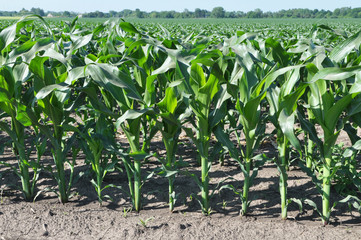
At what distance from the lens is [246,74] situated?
237 centimetres

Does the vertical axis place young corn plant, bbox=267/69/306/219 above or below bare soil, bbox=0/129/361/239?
above

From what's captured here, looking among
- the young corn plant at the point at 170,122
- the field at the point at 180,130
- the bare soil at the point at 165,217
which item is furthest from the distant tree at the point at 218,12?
the young corn plant at the point at 170,122

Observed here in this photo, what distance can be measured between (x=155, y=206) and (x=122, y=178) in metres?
0.61

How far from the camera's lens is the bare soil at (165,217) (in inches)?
103

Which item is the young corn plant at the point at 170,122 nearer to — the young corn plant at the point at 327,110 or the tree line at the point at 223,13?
the young corn plant at the point at 327,110

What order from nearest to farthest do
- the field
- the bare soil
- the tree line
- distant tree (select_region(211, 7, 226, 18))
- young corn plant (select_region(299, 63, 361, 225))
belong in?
young corn plant (select_region(299, 63, 361, 225)), the field, the bare soil, the tree line, distant tree (select_region(211, 7, 226, 18))

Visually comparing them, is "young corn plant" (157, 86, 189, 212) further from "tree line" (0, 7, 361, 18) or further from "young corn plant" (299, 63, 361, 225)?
"tree line" (0, 7, 361, 18)

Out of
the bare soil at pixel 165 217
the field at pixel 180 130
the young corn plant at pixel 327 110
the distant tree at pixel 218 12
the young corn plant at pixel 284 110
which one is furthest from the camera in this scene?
the distant tree at pixel 218 12

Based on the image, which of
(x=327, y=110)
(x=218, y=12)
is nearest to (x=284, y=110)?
(x=327, y=110)

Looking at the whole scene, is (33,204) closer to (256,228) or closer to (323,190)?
(256,228)

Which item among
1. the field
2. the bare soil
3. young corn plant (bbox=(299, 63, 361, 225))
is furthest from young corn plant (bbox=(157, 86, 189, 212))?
young corn plant (bbox=(299, 63, 361, 225))

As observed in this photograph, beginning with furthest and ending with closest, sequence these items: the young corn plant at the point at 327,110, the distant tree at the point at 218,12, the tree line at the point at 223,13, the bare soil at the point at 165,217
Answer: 1. the distant tree at the point at 218,12
2. the tree line at the point at 223,13
3. the bare soil at the point at 165,217
4. the young corn plant at the point at 327,110

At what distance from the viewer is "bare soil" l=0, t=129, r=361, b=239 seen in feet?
8.60

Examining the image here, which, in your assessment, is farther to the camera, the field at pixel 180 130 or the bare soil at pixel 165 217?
the bare soil at pixel 165 217
